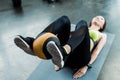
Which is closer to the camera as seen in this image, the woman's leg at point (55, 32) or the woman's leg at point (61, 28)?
the woman's leg at point (55, 32)

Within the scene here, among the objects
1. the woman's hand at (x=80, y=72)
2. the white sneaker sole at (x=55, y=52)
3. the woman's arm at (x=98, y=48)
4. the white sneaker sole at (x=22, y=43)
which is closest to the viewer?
the white sneaker sole at (x=55, y=52)

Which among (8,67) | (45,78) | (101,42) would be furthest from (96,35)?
(8,67)

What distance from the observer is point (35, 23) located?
11.8 feet

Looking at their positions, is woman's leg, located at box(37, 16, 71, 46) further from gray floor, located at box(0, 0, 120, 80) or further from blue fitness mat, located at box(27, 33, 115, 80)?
gray floor, located at box(0, 0, 120, 80)

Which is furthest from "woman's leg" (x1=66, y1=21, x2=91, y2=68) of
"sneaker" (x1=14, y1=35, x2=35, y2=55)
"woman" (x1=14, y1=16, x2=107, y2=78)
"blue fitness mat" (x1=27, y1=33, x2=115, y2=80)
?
"sneaker" (x1=14, y1=35, x2=35, y2=55)

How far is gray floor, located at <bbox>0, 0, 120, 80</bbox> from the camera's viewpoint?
2.47 m

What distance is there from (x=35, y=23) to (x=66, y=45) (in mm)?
1880

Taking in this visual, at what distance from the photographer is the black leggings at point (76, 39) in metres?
1.88

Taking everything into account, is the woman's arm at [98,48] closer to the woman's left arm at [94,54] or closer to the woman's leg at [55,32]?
the woman's left arm at [94,54]

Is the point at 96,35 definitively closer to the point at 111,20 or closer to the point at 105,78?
the point at 105,78

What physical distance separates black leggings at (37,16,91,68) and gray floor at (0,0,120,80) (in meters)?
0.46

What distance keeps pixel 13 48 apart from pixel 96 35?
124cm

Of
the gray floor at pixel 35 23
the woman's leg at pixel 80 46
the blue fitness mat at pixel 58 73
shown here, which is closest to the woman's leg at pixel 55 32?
the woman's leg at pixel 80 46

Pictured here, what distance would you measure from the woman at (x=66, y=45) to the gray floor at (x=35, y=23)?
0.40m
